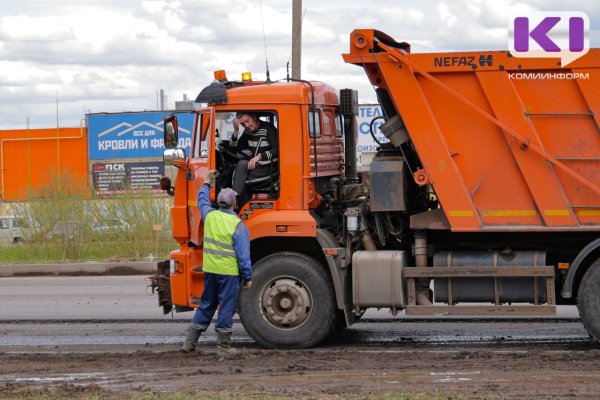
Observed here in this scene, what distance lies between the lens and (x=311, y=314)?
390 inches

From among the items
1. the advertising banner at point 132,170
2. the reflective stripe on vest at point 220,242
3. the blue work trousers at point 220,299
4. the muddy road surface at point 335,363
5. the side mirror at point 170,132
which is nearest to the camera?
the muddy road surface at point 335,363

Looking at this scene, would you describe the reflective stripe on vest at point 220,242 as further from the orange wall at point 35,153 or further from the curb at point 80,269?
the orange wall at point 35,153

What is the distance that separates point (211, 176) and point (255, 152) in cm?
53

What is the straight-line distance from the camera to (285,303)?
9969mm

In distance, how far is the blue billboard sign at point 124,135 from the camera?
41219 mm

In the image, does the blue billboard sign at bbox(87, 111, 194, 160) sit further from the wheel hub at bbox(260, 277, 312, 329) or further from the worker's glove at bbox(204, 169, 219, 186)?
the wheel hub at bbox(260, 277, 312, 329)

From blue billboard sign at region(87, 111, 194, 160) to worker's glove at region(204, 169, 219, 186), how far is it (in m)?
31.4

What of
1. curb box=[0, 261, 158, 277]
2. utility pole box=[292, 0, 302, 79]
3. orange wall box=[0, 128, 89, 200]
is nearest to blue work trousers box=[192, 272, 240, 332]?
curb box=[0, 261, 158, 277]

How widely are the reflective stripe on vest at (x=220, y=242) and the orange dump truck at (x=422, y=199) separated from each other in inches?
19.4

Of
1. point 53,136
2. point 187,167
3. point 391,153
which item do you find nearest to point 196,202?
point 187,167

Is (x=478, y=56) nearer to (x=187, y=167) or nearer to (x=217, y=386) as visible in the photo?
(x=187, y=167)

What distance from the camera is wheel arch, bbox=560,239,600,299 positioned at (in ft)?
30.5

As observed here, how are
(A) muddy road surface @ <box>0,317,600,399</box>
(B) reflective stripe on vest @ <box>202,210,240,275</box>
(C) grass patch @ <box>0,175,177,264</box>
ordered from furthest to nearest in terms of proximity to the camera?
(C) grass patch @ <box>0,175,177,264</box>
(B) reflective stripe on vest @ <box>202,210,240,275</box>
(A) muddy road surface @ <box>0,317,600,399</box>

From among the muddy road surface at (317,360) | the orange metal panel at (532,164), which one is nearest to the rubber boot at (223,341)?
the muddy road surface at (317,360)
